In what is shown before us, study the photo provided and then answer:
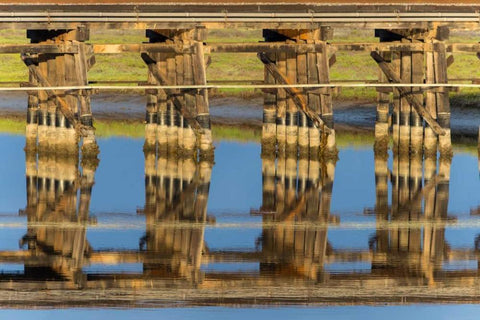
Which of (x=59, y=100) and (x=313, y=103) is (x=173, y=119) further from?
(x=313, y=103)

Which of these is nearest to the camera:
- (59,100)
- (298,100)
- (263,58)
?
(59,100)

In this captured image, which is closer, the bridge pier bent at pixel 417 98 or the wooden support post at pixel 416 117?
the bridge pier bent at pixel 417 98

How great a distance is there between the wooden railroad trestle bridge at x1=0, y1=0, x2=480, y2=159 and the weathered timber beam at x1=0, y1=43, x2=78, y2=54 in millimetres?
23

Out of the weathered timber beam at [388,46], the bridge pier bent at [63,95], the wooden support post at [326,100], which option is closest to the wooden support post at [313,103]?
the wooden support post at [326,100]

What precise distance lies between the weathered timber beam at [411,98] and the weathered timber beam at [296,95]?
2.45 m

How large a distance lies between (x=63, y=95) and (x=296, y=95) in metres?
5.71

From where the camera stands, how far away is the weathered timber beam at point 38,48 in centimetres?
3672

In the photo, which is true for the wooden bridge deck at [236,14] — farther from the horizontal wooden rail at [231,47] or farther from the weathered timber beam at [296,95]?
the weathered timber beam at [296,95]

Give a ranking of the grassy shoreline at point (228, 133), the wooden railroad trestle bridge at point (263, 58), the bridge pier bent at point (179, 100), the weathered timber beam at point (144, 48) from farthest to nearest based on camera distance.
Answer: the grassy shoreline at point (228, 133), the bridge pier bent at point (179, 100), the weathered timber beam at point (144, 48), the wooden railroad trestle bridge at point (263, 58)

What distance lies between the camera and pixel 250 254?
Answer: 27703mm

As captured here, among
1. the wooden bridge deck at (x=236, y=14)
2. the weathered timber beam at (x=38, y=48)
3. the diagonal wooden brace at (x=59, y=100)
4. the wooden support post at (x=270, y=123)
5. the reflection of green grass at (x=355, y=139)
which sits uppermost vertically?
the wooden bridge deck at (x=236, y=14)

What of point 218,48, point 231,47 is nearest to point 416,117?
point 231,47

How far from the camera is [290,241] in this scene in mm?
28953

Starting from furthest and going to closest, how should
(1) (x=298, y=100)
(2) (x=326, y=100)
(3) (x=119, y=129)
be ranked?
(3) (x=119, y=129)
(1) (x=298, y=100)
(2) (x=326, y=100)
